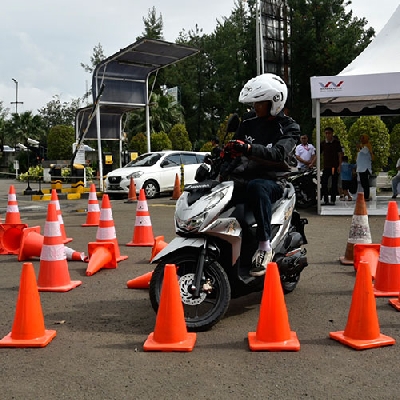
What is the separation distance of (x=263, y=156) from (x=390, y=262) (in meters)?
1.86

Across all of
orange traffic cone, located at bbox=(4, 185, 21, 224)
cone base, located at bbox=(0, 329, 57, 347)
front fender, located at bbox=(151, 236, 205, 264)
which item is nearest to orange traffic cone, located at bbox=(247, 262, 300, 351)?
front fender, located at bbox=(151, 236, 205, 264)

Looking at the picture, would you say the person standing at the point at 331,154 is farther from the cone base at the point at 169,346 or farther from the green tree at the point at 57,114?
the green tree at the point at 57,114

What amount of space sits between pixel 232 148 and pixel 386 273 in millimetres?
2175

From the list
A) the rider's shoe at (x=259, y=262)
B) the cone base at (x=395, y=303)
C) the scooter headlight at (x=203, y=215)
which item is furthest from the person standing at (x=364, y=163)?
the scooter headlight at (x=203, y=215)

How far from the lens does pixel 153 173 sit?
62.0 ft

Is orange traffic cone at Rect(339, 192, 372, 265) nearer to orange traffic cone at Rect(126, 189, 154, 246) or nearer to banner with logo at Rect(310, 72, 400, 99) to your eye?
orange traffic cone at Rect(126, 189, 154, 246)

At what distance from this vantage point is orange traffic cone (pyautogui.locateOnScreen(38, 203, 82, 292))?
6.04m

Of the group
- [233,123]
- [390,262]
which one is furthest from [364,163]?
[233,123]

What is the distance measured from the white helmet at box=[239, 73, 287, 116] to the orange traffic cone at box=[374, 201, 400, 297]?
1653 millimetres

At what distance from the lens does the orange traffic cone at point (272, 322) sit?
13.5ft

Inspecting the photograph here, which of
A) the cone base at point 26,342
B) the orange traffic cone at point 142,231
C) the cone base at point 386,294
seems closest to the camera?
the cone base at point 26,342

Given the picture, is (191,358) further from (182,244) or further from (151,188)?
(151,188)

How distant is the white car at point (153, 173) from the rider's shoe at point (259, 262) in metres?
13.9

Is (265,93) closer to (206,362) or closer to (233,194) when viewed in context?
(233,194)
